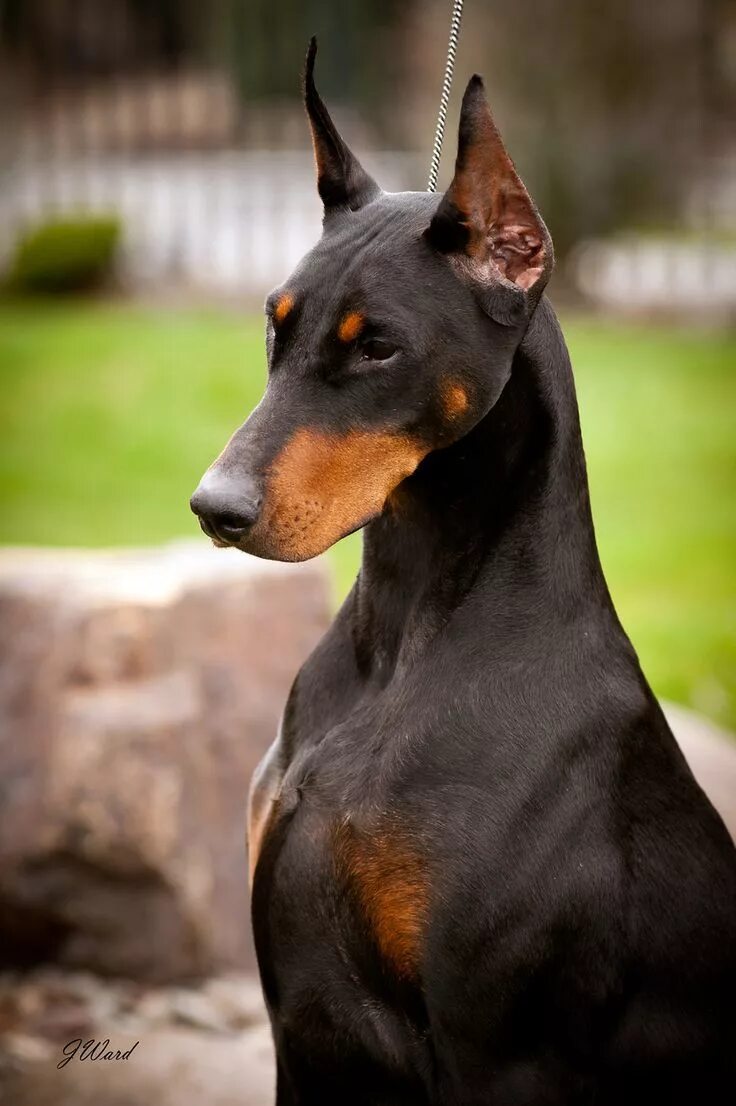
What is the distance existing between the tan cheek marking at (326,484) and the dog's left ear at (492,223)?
10.9 inches

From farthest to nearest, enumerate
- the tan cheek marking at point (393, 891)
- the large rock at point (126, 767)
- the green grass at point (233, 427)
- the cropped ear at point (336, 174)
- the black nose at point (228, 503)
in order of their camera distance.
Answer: the green grass at point (233, 427)
the large rock at point (126, 767)
the cropped ear at point (336, 174)
the tan cheek marking at point (393, 891)
the black nose at point (228, 503)

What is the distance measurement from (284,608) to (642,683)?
8.96ft

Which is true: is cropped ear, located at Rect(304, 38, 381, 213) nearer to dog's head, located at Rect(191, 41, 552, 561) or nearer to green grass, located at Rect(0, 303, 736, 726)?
dog's head, located at Rect(191, 41, 552, 561)

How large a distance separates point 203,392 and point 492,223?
10.3m

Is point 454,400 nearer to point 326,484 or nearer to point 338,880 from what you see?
point 326,484

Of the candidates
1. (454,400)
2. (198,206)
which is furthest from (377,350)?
(198,206)

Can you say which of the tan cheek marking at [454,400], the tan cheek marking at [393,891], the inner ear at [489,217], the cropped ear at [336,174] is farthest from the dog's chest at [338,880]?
the cropped ear at [336,174]

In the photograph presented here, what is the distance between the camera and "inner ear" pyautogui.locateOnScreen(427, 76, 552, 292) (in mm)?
2209

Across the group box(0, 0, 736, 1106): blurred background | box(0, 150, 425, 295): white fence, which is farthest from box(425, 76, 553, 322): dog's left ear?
box(0, 150, 425, 295): white fence

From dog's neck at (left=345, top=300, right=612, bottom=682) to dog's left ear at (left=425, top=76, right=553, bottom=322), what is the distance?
0.12 meters

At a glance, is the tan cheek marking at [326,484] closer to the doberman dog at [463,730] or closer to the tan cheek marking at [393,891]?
the doberman dog at [463,730]

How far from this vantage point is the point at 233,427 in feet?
37.4

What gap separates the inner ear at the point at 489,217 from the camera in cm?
221

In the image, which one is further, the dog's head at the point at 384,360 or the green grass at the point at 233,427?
the green grass at the point at 233,427
